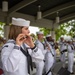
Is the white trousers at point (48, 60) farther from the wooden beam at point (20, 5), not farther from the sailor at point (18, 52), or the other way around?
the wooden beam at point (20, 5)

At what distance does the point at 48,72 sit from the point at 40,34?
1.54m

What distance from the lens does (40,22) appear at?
21.2m

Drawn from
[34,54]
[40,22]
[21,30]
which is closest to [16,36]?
[21,30]

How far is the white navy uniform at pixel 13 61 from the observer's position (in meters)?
2.76

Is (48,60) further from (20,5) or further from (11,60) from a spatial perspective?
(20,5)

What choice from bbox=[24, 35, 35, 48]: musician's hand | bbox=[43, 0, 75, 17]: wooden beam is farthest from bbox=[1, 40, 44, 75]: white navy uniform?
bbox=[43, 0, 75, 17]: wooden beam

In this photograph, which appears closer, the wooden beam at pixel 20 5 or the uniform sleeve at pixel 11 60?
the uniform sleeve at pixel 11 60

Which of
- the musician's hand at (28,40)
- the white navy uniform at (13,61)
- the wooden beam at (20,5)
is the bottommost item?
the white navy uniform at (13,61)

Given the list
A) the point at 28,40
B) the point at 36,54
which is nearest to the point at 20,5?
the point at 36,54

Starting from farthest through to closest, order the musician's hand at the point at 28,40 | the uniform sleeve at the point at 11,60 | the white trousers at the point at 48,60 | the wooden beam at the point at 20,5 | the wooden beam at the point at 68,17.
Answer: the wooden beam at the point at 68,17 → the wooden beam at the point at 20,5 → the white trousers at the point at 48,60 → the musician's hand at the point at 28,40 → the uniform sleeve at the point at 11,60

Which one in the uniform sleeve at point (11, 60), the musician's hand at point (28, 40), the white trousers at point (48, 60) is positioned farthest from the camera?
the white trousers at point (48, 60)

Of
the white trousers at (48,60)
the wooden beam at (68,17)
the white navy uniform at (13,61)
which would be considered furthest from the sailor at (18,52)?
the wooden beam at (68,17)

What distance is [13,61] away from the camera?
2752 mm

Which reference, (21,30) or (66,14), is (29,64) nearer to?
(21,30)
